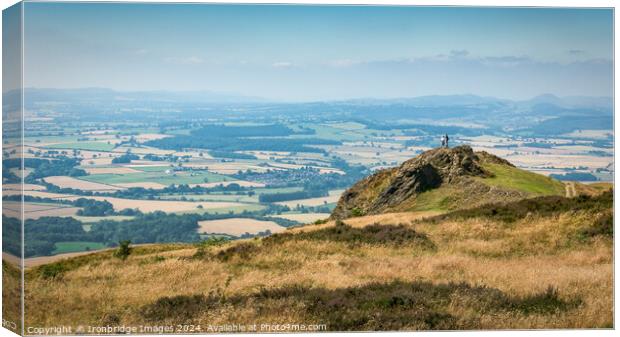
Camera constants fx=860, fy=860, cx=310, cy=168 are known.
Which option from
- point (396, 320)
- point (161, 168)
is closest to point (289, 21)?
point (396, 320)

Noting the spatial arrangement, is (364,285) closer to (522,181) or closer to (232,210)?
(522,181)

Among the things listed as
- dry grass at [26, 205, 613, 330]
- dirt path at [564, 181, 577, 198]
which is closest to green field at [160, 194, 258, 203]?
dirt path at [564, 181, 577, 198]

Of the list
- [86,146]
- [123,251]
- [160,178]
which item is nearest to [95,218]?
[123,251]

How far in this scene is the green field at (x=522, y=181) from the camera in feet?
105

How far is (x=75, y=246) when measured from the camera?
2203 centimetres

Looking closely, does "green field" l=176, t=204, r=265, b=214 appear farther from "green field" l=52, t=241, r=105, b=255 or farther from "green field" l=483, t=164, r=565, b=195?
"green field" l=52, t=241, r=105, b=255

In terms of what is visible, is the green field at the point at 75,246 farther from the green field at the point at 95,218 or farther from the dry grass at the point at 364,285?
the green field at the point at 95,218

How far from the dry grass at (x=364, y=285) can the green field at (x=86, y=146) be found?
3292 mm

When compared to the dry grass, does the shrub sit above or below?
above

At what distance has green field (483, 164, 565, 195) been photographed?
1265 inches

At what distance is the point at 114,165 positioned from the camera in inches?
1375

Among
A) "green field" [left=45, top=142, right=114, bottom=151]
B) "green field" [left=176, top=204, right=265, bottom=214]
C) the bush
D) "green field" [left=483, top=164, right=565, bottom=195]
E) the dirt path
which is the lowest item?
"green field" [left=176, top=204, right=265, bottom=214]

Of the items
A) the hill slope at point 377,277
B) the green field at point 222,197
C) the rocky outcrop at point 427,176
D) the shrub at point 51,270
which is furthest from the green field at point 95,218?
the green field at point 222,197

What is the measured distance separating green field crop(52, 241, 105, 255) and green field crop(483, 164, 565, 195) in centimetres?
1482
